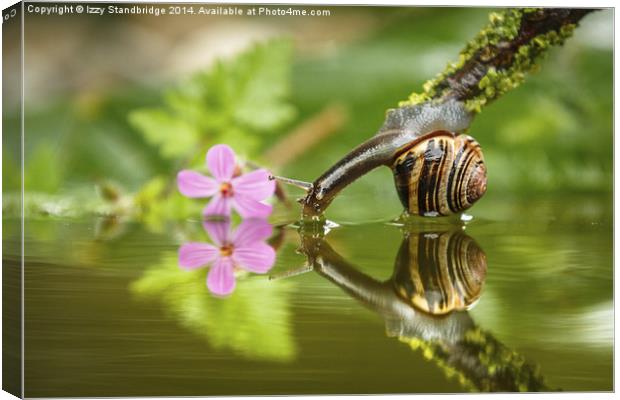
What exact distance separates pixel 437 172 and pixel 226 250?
327 mm

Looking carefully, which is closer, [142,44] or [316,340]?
[316,340]

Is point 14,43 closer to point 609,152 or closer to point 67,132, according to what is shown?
point 67,132

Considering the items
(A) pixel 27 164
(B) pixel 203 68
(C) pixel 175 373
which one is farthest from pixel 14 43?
(C) pixel 175 373

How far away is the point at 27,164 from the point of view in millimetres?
1271

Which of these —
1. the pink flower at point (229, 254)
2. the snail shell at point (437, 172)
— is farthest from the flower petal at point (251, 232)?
the snail shell at point (437, 172)

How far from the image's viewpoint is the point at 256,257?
1.32m

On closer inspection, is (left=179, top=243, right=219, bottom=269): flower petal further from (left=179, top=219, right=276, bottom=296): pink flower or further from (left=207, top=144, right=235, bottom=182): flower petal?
(left=207, top=144, right=235, bottom=182): flower petal

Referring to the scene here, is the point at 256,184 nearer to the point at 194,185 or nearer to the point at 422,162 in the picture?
the point at 194,185

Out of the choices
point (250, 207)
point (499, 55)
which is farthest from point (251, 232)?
point (499, 55)

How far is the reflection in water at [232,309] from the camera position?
3.85 feet

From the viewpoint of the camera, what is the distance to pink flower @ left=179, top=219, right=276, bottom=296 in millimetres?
1276

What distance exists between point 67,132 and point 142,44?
0.18 meters

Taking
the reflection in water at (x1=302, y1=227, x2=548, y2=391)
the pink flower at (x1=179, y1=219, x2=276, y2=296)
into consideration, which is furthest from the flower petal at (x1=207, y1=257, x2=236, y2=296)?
the reflection in water at (x1=302, y1=227, x2=548, y2=391)

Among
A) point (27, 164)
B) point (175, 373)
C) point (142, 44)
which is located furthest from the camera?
point (142, 44)
